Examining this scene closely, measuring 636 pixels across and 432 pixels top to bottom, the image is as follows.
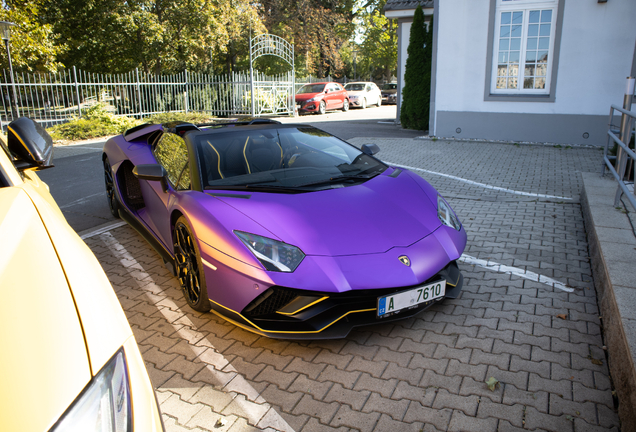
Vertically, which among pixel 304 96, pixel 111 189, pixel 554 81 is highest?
pixel 554 81

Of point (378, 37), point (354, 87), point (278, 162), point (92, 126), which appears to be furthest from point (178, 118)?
point (378, 37)

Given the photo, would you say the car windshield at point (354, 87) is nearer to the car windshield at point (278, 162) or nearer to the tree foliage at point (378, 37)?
the tree foliage at point (378, 37)

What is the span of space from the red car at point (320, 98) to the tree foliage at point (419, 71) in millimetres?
9054

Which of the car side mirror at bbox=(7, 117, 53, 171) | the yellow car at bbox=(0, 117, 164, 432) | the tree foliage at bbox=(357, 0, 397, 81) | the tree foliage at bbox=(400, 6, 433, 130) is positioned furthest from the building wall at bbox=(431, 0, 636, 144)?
the tree foliage at bbox=(357, 0, 397, 81)

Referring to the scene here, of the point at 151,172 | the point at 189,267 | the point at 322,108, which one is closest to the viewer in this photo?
the point at 189,267

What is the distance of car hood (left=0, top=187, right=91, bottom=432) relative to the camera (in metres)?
1.10

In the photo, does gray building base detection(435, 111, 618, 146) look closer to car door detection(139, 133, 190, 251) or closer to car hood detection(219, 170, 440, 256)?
car hood detection(219, 170, 440, 256)

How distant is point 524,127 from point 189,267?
10.4 meters

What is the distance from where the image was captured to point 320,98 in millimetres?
23672

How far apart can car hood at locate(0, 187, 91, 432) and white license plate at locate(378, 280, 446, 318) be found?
1867mm

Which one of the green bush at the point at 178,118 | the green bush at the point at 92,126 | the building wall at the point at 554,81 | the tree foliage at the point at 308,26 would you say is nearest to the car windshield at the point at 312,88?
the green bush at the point at 178,118

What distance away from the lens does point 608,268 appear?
10.8 feet

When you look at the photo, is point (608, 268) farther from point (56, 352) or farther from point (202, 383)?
point (56, 352)

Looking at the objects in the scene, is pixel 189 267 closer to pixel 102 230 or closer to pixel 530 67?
pixel 102 230
